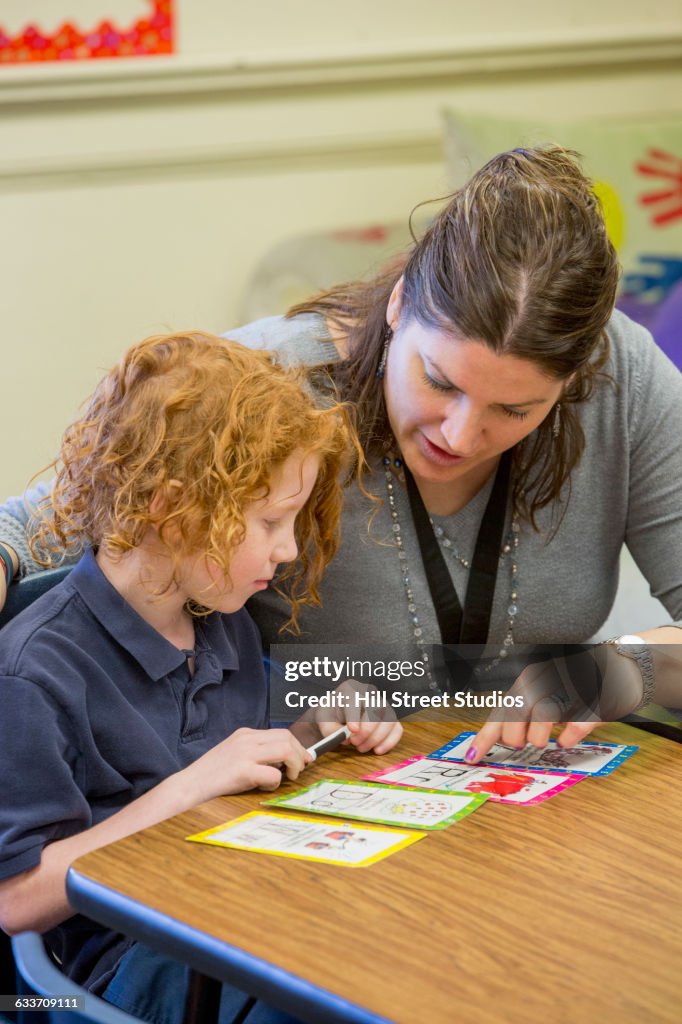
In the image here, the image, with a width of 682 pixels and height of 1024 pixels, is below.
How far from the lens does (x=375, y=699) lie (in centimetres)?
122

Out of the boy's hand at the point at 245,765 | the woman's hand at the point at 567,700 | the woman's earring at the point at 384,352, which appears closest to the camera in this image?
the boy's hand at the point at 245,765

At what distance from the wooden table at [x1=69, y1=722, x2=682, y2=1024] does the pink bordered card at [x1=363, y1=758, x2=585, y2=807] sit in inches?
1.0

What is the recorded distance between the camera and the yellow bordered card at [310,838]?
35.0 inches

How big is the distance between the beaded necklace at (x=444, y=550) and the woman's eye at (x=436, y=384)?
191mm

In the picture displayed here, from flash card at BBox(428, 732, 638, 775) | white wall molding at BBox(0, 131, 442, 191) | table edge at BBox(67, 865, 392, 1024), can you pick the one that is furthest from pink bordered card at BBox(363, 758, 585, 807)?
white wall molding at BBox(0, 131, 442, 191)

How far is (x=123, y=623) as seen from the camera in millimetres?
1100

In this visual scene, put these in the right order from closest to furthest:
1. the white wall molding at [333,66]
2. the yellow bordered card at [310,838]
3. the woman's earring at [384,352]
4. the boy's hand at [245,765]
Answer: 1. the yellow bordered card at [310,838]
2. the boy's hand at [245,765]
3. the woman's earring at [384,352]
4. the white wall molding at [333,66]

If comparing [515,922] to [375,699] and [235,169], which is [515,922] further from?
[235,169]

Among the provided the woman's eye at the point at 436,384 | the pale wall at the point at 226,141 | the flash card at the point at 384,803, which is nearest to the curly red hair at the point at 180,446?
the woman's eye at the point at 436,384

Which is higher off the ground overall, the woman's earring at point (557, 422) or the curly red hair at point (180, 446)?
the curly red hair at point (180, 446)

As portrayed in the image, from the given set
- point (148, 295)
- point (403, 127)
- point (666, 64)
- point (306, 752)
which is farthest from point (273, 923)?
point (666, 64)

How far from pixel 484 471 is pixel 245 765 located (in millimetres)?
618

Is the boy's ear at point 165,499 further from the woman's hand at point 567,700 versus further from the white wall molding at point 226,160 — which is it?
the white wall molding at point 226,160

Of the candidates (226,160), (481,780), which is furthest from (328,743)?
(226,160)
